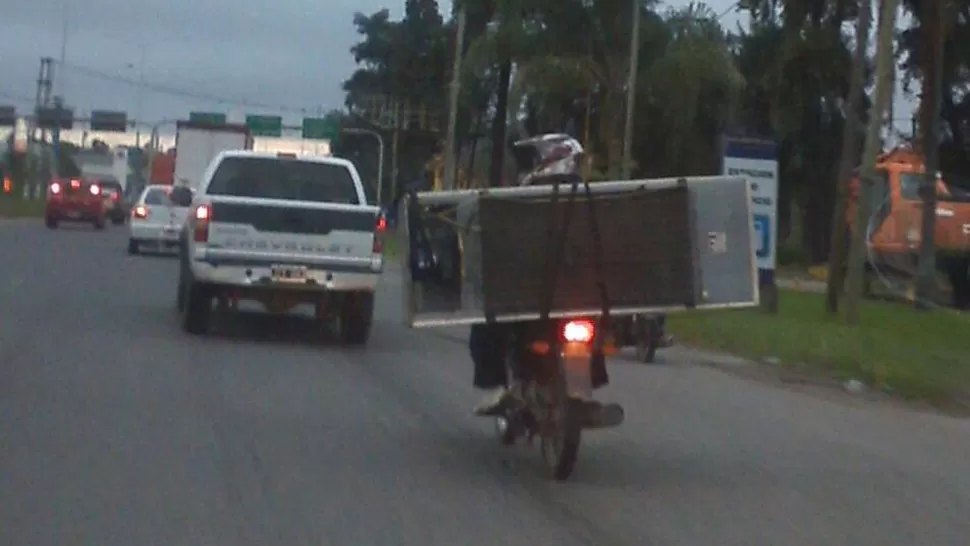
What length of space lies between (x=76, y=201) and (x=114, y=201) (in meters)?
8.08

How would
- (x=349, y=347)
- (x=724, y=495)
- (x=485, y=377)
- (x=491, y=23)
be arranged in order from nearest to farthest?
(x=724, y=495)
(x=485, y=377)
(x=349, y=347)
(x=491, y=23)

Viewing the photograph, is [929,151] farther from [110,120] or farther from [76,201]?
[110,120]

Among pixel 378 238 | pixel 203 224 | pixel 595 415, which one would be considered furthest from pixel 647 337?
pixel 595 415

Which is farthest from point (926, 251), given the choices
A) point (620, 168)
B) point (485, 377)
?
point (485, 377)

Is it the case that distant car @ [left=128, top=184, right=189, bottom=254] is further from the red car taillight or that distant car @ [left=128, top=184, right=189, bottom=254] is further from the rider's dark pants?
the red car taillight

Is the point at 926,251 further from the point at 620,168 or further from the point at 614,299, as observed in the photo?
the point at 614,299

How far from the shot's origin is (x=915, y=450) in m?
13.3

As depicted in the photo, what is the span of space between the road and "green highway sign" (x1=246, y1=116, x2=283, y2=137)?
64.6 meters

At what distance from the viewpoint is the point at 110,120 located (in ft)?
345

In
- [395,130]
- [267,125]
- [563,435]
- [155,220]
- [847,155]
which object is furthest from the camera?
[395,130]

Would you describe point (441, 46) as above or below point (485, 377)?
above

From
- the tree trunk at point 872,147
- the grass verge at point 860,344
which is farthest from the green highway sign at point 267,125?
the tree trunk at point 872,147

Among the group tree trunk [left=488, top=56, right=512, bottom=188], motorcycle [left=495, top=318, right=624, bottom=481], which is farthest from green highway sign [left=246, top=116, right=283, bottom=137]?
motorcycle [left=495, top=318, right=624, bottom=481]

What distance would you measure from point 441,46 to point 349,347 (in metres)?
64.4
